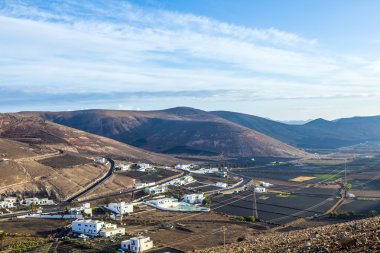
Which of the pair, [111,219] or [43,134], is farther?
[43,134]

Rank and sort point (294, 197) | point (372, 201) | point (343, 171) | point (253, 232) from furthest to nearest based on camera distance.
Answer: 1. point (343, 171)
2. point (294, 197)
3. point (372, 201)
4. point (253, 232)

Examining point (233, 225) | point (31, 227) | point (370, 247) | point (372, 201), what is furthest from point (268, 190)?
point (370, 247)

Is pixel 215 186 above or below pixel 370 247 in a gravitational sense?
below

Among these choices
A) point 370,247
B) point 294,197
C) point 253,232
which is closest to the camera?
point 370,247

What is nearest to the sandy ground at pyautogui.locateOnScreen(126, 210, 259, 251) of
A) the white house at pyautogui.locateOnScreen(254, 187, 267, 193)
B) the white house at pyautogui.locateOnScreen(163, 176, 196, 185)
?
the white house at pyautogui.locateOnScreen(254, 187, 267, 193)

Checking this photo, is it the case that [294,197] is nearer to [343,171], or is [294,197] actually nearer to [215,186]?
[215,186]

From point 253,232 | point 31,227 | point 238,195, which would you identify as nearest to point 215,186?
point 238,195

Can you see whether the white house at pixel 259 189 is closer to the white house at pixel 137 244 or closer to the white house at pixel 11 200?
the white house at pixel 137 244

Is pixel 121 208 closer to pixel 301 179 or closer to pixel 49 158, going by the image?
pixel 49 158
